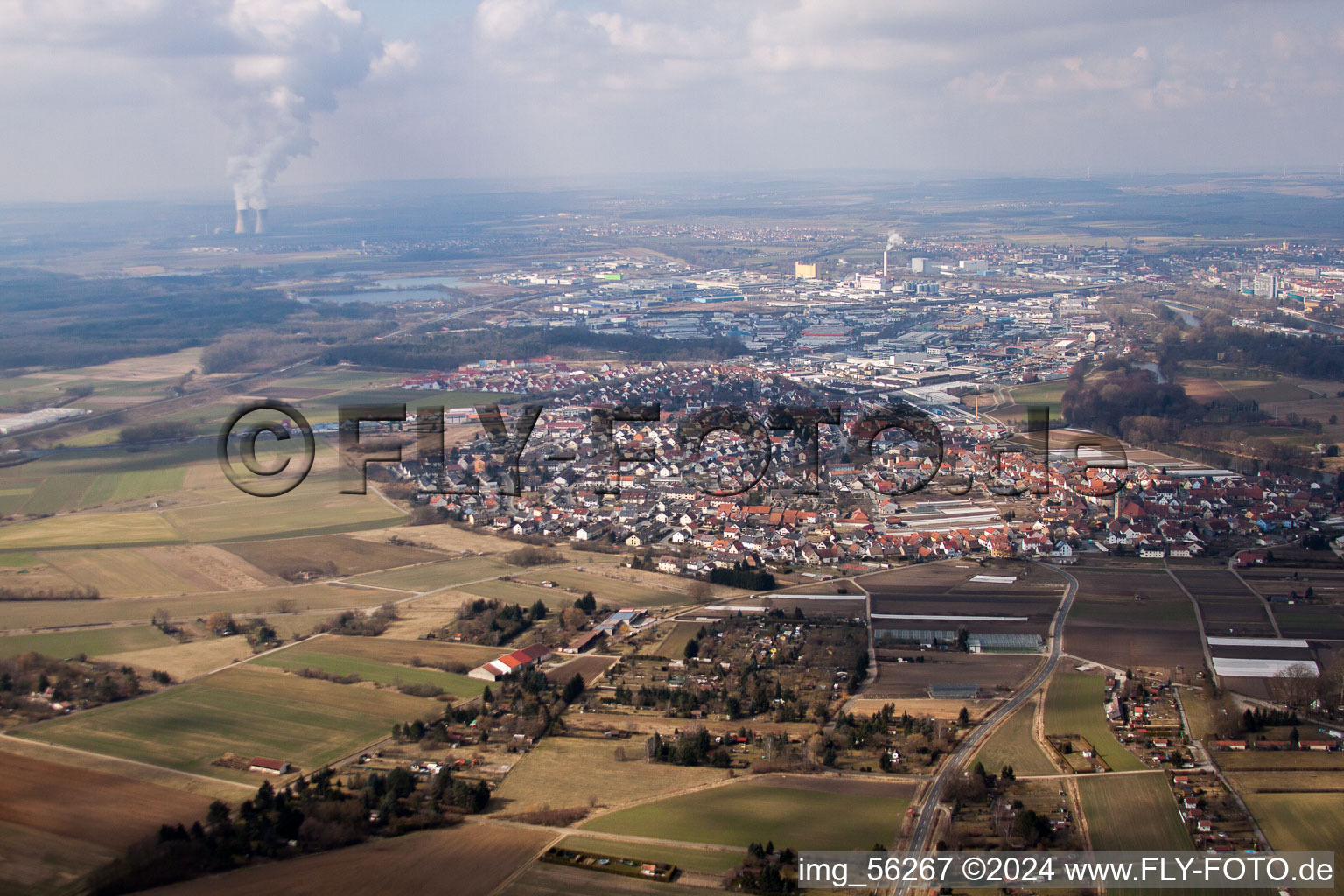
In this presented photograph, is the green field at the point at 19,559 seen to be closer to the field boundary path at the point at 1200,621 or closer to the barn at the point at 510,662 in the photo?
the barn at the point at 510,662

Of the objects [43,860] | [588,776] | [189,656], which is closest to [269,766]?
[43,860]

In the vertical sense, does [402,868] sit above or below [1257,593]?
below

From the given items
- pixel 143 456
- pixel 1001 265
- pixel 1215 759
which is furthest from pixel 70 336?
pixel 1001 265

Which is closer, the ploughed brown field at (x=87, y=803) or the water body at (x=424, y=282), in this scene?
the ploughed brown field at (x=87, y=803)

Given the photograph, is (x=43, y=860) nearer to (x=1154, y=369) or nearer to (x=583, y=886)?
(x=583, y=886)

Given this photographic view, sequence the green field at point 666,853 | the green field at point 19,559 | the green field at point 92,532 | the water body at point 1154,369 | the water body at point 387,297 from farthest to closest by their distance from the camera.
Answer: the water body at point 387,297 < the water body at point 1154,369 < the green field at point 92,532 < the green field at point 19,559 < the green field at point 666,853

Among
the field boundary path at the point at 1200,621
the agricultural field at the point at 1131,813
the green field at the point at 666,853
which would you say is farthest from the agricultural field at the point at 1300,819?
the green field at the point at 666,853

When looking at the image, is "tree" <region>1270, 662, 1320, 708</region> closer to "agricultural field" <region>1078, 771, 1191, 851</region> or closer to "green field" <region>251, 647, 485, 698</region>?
"agricultural field" <region>1078, 771, 1191, 851</region>
